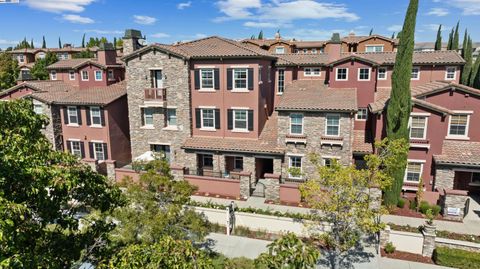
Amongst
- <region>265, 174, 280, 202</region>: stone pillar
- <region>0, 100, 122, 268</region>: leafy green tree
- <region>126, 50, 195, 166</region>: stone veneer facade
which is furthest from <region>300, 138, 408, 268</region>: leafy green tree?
<region>126, 50, 195, 166</region>: stone veneer facade

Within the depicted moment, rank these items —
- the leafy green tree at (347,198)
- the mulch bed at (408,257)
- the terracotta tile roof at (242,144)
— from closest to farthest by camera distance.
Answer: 1. the leafy green tree at (347,198)
2. the mulch bed at (408,257)
3. the terracotta tile roof at (242,144)

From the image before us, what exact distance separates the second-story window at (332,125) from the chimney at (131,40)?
18.1 metres

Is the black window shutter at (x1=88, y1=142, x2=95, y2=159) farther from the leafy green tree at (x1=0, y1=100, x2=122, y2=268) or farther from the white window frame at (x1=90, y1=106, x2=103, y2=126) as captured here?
the leafy green tree at (x1=0, y1=100, x2=122, y2=268)

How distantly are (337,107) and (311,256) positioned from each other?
17.7m

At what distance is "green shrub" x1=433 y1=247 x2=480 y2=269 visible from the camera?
1527cm

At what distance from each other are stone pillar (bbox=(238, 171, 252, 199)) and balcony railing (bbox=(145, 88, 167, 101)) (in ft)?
31.4

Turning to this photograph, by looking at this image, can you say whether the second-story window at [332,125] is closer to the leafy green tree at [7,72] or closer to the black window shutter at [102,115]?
the black window shutter at [102,115]

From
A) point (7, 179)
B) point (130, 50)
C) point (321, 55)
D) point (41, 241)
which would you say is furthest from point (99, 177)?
point (321, 55)

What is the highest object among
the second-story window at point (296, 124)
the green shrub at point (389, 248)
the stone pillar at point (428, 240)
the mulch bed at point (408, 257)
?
the second-story window at point (296, 124)

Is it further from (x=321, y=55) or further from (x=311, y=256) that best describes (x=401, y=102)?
(x=311, y=256)

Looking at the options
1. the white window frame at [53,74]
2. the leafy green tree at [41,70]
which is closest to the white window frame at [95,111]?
the white window frame at [53,74]

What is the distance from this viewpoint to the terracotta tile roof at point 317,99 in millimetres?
23812

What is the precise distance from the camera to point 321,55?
32250mm

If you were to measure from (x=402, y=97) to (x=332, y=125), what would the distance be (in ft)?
16.4
